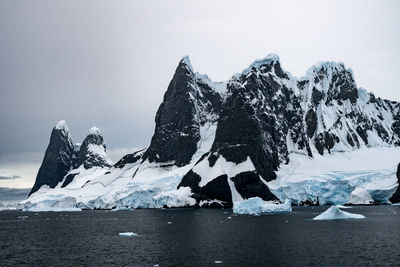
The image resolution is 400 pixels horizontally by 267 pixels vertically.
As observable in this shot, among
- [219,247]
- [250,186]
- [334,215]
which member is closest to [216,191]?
[250,186]

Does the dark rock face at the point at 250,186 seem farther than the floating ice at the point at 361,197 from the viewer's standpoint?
No

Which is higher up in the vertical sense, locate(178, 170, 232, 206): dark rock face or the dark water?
locate(178, 170, 232, 206): dark rock face

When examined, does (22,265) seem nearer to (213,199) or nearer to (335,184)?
(213,199)

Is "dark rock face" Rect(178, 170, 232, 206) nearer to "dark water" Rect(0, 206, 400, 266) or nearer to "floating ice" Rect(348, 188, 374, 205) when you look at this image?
"floating ice" Rect(348, 188, 374, 205)

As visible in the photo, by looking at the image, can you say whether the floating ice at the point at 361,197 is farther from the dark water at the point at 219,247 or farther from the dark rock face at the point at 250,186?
the dark water at the point at 219,247

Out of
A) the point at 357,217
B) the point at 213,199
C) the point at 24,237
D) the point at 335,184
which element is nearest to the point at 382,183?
the point at 335,184

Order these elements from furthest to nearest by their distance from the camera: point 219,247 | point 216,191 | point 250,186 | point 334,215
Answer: point 250,186, point 216,191, point 334,215, point 219,247

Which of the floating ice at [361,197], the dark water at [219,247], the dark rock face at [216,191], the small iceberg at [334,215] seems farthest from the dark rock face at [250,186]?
the dark water at [219,247]

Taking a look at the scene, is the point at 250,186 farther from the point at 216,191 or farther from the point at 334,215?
the point at 334,215

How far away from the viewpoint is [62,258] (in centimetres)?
5444

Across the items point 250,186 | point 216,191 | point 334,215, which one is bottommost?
point 334,215

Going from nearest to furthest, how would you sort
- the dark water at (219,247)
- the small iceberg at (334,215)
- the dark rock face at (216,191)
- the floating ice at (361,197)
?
the dark water at (219,247) < the small iceberg at (334,215) < the dark rock face at (216,191) < the floating ice at (361,197)

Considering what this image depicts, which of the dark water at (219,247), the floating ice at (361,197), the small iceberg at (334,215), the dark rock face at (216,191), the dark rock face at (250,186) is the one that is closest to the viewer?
the dark water at (219,247)

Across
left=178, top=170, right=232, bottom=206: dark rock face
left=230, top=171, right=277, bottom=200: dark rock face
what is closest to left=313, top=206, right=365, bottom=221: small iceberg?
left=230, top=171, right=277, bottom=200: dark rock face
